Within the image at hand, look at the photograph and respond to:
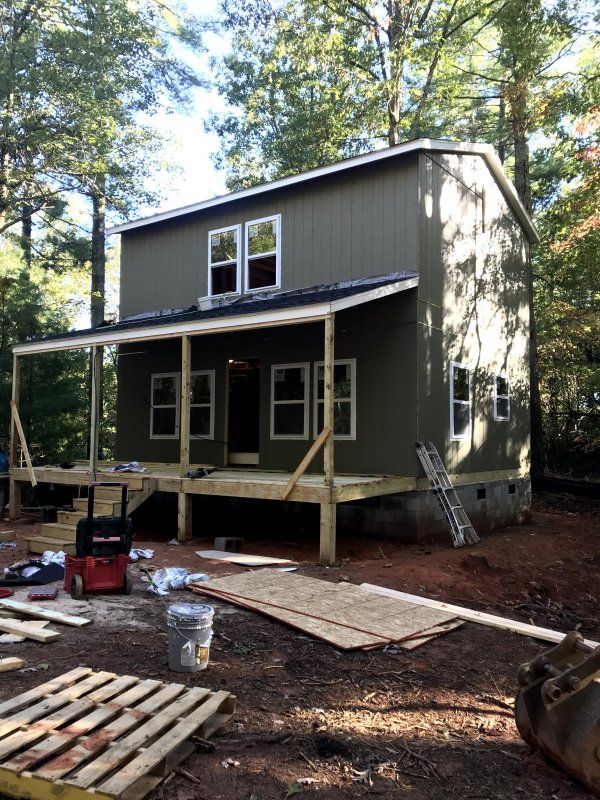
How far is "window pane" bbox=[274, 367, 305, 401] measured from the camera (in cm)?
1208

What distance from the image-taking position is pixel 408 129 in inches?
939

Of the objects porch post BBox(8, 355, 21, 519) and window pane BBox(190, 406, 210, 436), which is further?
window pane BBox(190, 406, 210, 436)

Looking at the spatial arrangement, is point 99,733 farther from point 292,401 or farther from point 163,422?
point 163,422

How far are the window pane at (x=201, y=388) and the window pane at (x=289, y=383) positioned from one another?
1.84 m

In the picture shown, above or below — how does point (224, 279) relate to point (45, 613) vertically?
above

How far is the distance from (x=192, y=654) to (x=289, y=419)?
Answer: 25.6 feet

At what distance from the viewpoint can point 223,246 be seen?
13359mm

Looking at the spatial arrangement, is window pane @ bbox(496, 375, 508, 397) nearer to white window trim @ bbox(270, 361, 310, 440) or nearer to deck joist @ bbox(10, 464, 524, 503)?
deck joist @ bbox(10, 464, 524, 503)

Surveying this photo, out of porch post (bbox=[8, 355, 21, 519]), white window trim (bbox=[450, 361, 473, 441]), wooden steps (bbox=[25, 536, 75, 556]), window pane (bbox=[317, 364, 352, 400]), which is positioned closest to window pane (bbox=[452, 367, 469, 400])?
white window trim (bbox=[450, 361, 473, 441])

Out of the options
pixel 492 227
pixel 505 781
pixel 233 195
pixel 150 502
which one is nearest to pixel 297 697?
pixel 505 781

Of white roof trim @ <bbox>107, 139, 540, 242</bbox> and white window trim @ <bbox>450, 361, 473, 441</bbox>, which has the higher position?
white roof trim @ <bbox>107, 139, 540, 242</bbox>

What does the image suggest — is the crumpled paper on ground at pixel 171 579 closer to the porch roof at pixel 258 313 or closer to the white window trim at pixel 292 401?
the porch roof at pixel 258 313

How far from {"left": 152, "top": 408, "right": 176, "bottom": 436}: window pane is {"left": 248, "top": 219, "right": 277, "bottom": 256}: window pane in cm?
399

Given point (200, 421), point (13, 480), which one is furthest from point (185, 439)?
point (13, 480)
